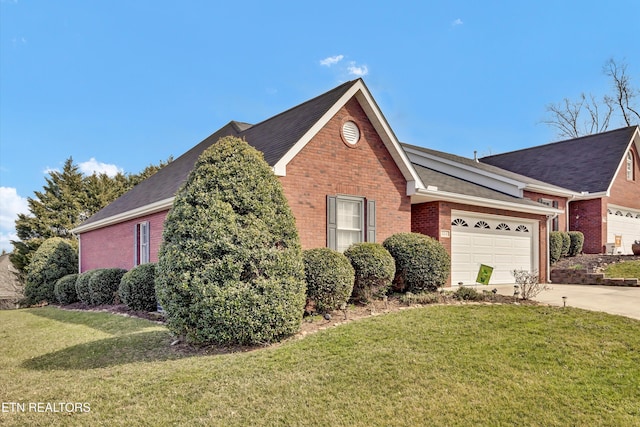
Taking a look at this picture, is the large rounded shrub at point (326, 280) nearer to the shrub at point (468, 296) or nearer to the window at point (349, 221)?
the window at point (349, 221)

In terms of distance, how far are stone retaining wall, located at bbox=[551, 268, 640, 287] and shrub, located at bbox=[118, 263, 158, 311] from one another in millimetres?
14491

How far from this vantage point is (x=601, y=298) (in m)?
11.1

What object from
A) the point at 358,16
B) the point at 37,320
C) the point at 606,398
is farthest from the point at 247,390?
the point at 358,16

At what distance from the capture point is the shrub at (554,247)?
1870 centimetres

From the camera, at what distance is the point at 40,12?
11492mm

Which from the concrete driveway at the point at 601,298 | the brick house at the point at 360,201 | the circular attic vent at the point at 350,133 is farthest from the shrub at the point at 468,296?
the circular attic vent at the point at 350,133

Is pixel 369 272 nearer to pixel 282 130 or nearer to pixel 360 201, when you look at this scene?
pixel 360 201

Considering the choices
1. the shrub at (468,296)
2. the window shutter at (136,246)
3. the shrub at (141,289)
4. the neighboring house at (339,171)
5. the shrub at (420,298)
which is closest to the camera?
the shrub at (420,298)

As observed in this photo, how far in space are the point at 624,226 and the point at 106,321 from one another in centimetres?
2640

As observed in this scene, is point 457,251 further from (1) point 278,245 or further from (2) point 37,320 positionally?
(2) point 37,320

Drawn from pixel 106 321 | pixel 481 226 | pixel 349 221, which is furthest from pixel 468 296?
pixel 106 321

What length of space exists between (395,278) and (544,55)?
17.0 meters

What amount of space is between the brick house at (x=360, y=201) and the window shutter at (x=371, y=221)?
0.03 meters

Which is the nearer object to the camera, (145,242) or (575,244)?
(145,242)
